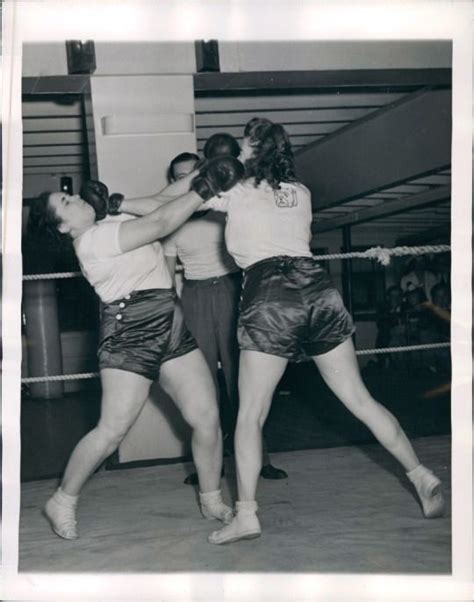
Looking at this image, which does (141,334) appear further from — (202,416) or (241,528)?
(241,528)

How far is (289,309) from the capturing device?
2031 mm

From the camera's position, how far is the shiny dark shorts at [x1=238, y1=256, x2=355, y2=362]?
2.03 meters

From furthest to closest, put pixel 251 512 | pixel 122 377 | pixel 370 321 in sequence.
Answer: pixel 370 321 < pixel 122 377 < pixel 251 512

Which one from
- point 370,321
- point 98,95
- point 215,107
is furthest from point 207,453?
point 370,321

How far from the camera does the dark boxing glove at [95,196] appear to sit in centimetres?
225

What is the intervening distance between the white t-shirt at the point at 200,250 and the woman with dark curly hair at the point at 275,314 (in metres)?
0.75

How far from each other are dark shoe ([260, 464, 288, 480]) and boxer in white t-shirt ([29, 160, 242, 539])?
50cm

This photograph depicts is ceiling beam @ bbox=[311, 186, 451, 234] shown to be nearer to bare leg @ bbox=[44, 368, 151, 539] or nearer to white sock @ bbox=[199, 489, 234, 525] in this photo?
white sock @ bbox=[199, 489, 234, 525]

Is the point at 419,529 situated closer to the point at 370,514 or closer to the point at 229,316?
the point at 370,514

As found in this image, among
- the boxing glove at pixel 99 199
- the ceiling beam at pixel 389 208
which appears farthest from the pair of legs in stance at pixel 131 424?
the ceiling beam at pixel 389 208

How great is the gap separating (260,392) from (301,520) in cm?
42

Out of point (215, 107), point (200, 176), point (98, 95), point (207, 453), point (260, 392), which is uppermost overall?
point (215, 107)

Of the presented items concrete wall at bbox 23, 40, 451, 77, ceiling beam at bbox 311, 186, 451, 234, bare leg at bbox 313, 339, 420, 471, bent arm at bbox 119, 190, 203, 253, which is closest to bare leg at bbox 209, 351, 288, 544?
bare leg at bbox 313, 339, 420, 471

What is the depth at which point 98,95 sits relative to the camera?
312 centimetres
